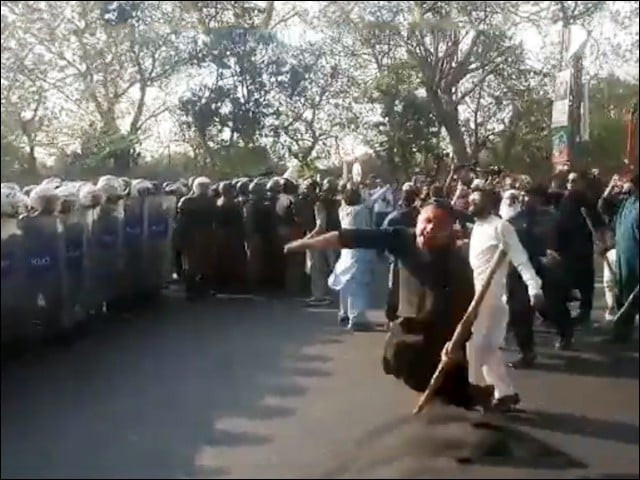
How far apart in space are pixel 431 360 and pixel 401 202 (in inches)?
14.7

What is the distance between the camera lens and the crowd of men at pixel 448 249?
3027mm

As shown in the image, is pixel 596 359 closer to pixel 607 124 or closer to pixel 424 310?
pixel 424 310

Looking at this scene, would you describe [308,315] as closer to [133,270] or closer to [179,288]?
[179,288]

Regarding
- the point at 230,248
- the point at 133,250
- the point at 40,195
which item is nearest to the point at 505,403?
the point at 230,248

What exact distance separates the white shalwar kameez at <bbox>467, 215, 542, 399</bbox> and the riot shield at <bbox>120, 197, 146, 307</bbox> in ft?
2.77

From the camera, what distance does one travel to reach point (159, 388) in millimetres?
3059

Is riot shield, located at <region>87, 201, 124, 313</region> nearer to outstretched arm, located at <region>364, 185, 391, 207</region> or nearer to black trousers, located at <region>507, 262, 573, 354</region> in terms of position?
outstretched arm, located at <region>364, 185, 391, 207</region>

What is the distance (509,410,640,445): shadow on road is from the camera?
2986 mm

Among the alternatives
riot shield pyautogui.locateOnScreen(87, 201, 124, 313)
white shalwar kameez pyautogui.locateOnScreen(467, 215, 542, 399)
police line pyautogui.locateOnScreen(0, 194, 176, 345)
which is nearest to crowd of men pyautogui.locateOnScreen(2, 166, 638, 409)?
white shalwar kameez pyautogui.locateOnScreen(467, 215, 542, 399)

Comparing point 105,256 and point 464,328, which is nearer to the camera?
point 464,328

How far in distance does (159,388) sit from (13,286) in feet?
1.33

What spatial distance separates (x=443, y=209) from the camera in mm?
3123

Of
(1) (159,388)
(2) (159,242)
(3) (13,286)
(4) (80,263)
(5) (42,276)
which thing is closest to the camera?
(3) (13,286)

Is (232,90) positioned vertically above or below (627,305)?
above
